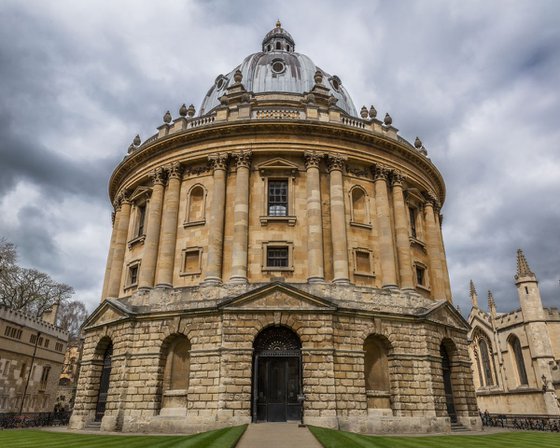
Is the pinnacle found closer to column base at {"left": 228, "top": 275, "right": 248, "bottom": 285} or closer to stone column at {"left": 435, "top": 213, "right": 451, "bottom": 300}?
stone column at {"left": 435, "top": 213, "right": 451, "bottom": 300}

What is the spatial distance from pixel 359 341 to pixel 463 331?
9.21 metres

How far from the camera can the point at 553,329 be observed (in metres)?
45.0

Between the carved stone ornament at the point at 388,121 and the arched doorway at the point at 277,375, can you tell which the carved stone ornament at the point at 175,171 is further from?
the carved stone ornament at the point at 388,121

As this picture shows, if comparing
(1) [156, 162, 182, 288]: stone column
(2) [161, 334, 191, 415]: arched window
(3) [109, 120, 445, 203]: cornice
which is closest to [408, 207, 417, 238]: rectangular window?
(3) [109, 120, 445, 203]: cornice

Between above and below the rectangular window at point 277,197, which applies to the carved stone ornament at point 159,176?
above

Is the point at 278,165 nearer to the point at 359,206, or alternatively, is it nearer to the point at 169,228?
the point at 359,206

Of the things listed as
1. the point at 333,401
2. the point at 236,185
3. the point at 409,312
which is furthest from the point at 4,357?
the point at 409,312

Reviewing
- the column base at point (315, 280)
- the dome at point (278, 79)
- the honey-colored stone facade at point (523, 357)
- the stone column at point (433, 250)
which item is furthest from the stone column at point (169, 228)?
the honey-colored stone facade at point (523, 357)

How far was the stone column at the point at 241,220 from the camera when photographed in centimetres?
2400

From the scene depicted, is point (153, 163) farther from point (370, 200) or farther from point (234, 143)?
point (370, 200)

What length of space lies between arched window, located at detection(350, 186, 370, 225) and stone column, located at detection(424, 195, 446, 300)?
6323 millimetres

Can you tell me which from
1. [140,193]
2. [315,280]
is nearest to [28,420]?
[140,193]

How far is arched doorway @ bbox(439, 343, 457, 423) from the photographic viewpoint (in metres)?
25.2

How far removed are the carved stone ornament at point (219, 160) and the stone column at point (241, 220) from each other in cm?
71
